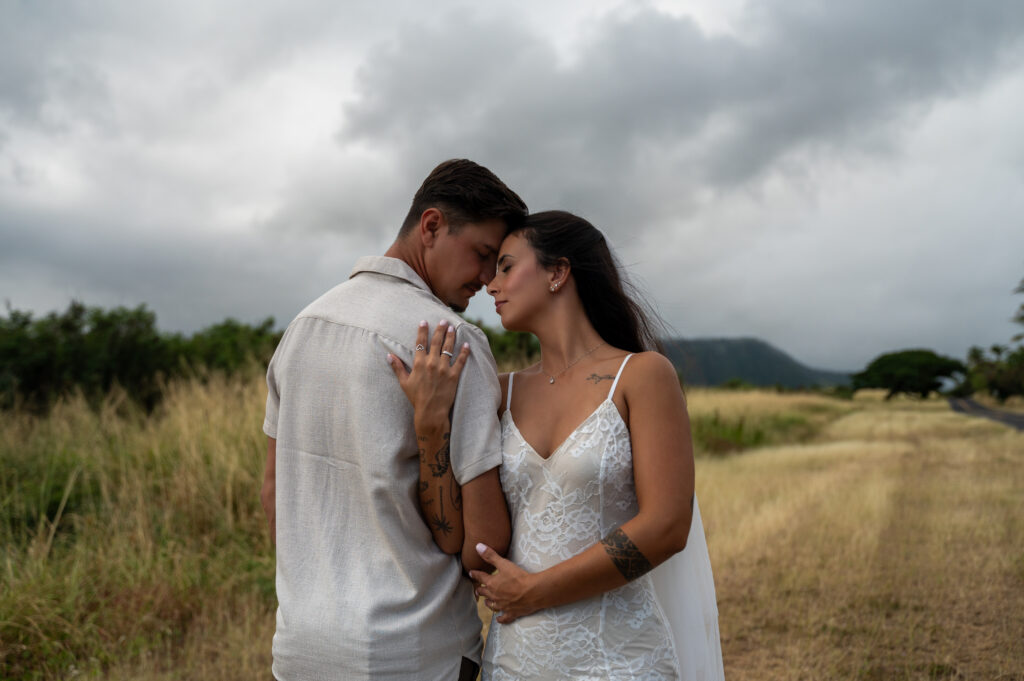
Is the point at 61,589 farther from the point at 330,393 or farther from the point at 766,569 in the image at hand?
the point at 766,569

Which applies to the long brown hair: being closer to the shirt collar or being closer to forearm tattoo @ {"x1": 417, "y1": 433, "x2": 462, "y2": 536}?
the shirt collar

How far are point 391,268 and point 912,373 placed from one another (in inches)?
3479

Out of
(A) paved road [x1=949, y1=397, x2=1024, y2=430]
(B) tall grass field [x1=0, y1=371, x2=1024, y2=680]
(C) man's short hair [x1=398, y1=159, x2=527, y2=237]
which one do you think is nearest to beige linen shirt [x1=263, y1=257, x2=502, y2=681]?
(C) man's short hair [x1=398, y1=159, x2=527, y2=237]

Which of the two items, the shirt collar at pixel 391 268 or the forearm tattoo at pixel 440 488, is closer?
the forearm tattoo at pixel 440 488

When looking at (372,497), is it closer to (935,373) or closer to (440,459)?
(440,459)

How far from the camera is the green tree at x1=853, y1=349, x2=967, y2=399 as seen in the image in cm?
7494

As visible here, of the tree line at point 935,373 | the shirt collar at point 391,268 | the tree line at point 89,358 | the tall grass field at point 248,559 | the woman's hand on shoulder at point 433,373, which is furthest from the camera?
the tree line at point 935,373

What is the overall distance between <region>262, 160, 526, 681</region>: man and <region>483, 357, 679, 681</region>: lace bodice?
0.39 ft

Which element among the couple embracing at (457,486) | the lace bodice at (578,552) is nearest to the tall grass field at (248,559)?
the lace bodice at (578,552)

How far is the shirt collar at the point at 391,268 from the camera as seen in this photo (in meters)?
2.25

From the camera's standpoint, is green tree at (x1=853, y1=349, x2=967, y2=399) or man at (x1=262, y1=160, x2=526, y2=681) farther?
green tree at (x1=853, y1=349, x2=967, y2=399)

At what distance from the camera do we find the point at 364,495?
2.06m

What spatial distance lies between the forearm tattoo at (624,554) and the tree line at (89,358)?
29.0ft

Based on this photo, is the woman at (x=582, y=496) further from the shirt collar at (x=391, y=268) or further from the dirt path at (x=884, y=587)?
the dirt path at (x=884, y=587)
